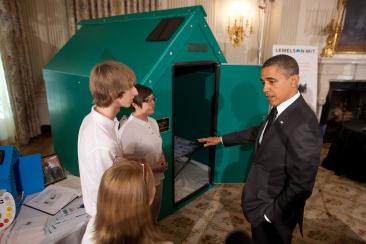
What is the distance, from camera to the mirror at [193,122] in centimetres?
313

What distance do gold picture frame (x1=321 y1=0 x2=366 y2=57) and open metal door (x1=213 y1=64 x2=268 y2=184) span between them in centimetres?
240

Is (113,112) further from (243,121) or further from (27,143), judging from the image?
(27,143)

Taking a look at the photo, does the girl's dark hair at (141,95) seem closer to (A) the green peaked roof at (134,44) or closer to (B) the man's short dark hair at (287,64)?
(A) the green peaked roof at (134,44)

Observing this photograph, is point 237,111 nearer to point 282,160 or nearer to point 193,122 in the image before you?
point 193,122

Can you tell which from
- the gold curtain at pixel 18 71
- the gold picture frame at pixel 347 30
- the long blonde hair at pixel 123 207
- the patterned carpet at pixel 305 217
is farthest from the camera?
the gold picture frame at pixel 347 30

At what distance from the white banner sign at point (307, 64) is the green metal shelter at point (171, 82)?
5.19ft

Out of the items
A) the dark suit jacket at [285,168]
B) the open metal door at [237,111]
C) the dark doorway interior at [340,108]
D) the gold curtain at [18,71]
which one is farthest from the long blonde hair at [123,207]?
the dark doorway interior at [340,108]

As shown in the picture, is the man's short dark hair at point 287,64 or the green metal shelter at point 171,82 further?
the green metal shelter at point 171,82

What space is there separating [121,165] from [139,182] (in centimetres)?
10

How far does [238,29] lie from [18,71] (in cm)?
388

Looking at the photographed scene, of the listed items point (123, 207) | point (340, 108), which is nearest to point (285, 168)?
point (123, 207)

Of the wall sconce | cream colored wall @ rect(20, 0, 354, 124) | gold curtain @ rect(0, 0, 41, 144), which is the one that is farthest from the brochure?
the wall sconce

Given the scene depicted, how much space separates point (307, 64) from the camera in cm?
427

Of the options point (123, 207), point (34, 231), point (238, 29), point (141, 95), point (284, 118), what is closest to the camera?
point (123, 207)
